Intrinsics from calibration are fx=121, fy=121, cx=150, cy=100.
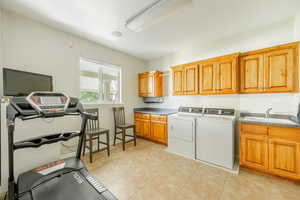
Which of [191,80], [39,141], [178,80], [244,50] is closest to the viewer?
[39,141]

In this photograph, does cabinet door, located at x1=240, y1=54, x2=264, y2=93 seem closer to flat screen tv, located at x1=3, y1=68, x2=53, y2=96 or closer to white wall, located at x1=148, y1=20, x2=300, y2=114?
white wall, located at x1=148, y1=20, x2=300, y2=114

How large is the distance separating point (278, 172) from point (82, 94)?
3.91 meters

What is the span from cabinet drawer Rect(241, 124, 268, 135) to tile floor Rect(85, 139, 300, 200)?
2.26 feet

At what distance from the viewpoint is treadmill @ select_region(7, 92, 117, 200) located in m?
1.05

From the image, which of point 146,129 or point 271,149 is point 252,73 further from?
point 146,129

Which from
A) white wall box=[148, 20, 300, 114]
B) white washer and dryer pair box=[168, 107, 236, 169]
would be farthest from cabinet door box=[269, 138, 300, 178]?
white wall box=[148, 20, 300, 114]

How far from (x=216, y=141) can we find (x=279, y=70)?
159 centimetres

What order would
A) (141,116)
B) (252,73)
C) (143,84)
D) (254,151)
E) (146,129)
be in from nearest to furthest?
(254,151), (252,73), (146,129), (141,116), (143,84)

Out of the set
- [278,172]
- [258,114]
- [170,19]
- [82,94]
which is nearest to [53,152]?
[82,94]

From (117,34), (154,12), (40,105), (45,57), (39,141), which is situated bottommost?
(39,141)

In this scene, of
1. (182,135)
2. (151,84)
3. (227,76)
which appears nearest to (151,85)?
(151,84)

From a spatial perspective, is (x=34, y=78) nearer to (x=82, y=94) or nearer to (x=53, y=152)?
(x=82, y=94)

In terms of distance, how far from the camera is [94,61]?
3.06 metres

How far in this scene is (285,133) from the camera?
5.85 feet
